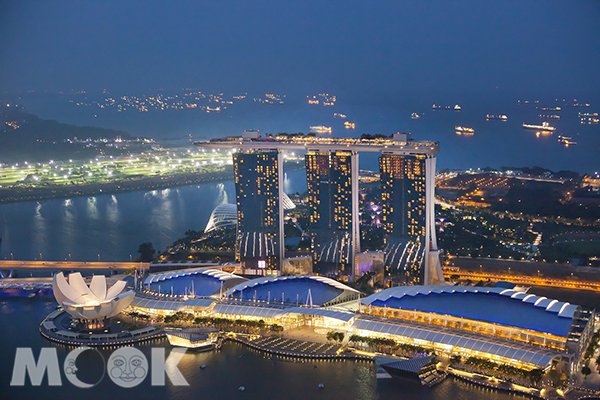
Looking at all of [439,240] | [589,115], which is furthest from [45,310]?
[589,115]

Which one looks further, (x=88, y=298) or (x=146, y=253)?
(x=146, y=253)

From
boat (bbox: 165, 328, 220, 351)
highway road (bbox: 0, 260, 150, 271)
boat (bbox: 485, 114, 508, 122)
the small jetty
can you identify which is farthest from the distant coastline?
boat (bbox: 485, 114, 508, 122)

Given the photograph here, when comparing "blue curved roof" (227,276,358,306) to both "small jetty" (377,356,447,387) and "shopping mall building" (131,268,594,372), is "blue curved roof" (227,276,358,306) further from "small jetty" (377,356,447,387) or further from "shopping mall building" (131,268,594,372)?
"small jetty" (377,356,447,387)

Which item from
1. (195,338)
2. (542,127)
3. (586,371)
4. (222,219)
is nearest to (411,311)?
(586,371)

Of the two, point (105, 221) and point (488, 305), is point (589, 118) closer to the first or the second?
point (105, 221)

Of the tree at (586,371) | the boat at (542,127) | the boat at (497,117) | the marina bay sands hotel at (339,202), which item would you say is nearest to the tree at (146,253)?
the marina bay sands hotel at (339,202)

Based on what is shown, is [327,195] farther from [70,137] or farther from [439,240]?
[70,137]
